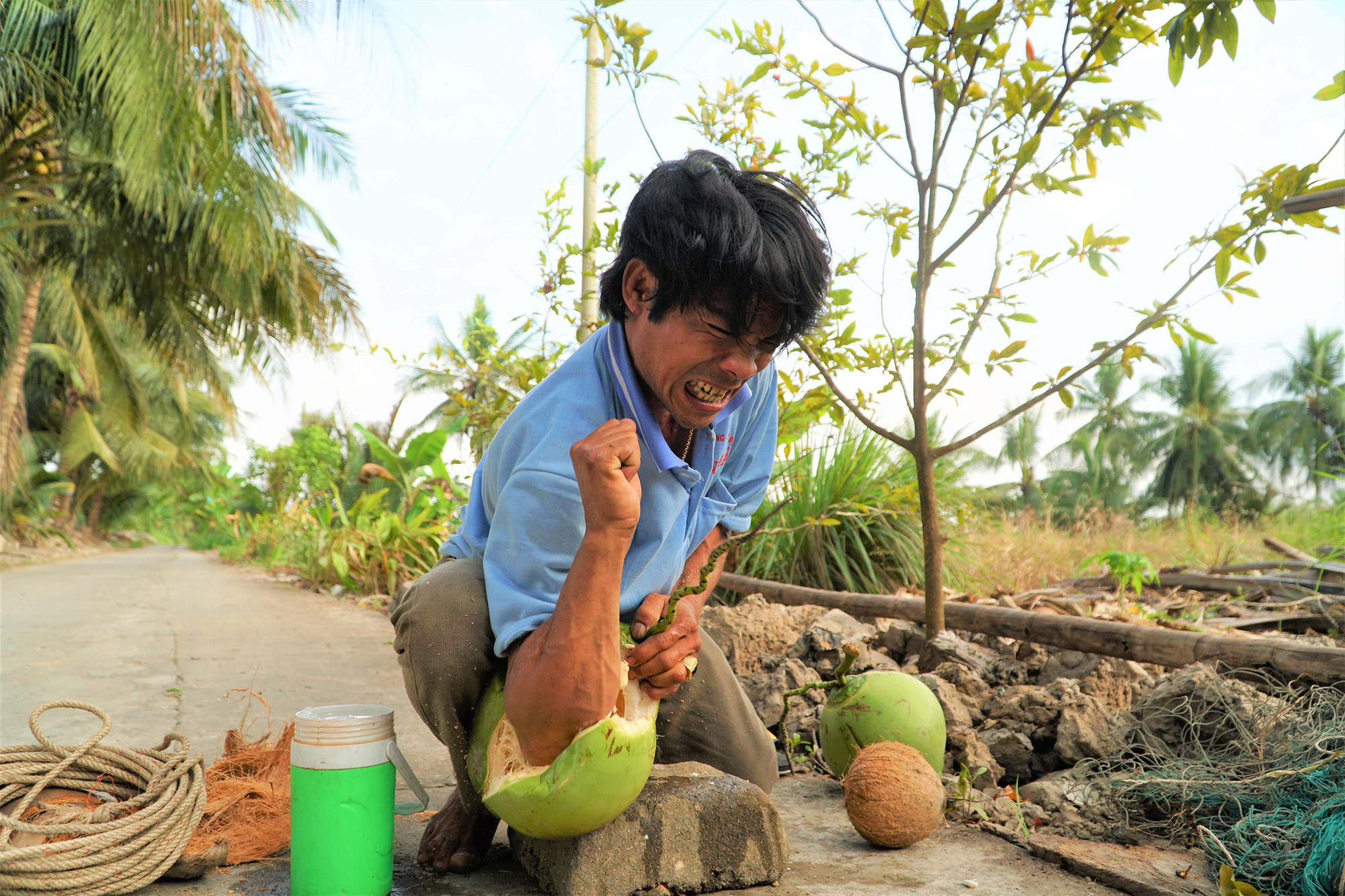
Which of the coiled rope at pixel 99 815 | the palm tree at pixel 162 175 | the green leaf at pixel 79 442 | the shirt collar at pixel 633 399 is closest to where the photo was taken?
the coiled rope at pixel 99 815

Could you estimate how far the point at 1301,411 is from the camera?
38156 mm

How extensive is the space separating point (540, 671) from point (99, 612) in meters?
6.27

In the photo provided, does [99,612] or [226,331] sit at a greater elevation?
[226,331]

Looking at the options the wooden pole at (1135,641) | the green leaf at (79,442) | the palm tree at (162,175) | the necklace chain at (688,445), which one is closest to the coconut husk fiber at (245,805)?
the necklace chain at (688,445)

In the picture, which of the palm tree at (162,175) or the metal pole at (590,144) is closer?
the metal pole at (590,144)

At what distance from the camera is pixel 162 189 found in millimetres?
8766

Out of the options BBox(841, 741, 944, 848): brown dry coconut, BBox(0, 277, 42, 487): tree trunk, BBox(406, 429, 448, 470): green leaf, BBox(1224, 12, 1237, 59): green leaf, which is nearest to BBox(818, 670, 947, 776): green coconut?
BBox(841, 741, 944, 848): brown dry coconut

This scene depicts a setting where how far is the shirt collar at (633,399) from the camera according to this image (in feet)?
5.57

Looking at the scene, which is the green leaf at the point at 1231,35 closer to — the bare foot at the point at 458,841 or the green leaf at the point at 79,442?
the bare foot at the point at 458,841

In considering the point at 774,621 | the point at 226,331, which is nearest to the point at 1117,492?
the point at 226,331

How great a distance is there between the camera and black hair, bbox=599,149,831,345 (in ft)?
5.18

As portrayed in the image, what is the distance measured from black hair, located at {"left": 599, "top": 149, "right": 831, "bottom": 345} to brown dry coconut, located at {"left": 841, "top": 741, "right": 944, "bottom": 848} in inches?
37.0

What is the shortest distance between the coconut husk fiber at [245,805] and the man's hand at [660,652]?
688 millimetres

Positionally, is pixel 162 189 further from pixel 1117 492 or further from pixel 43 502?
pixel 1117 492
